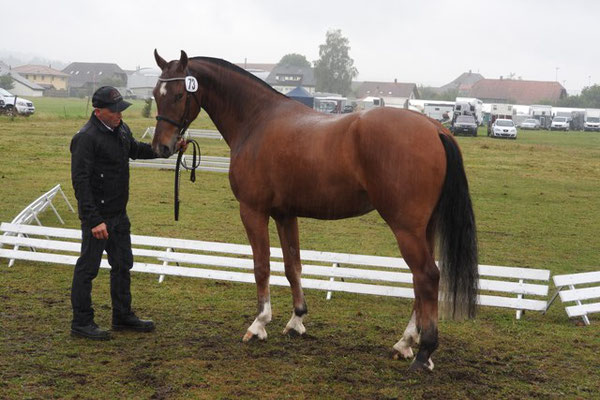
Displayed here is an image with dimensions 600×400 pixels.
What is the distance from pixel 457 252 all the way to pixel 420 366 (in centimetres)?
105

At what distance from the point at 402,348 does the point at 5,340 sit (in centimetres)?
363

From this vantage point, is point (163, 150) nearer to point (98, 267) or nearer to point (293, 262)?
point (98, 267)

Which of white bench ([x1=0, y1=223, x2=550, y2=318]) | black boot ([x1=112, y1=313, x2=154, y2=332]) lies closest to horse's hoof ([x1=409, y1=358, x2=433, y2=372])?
white bench ([x1=0, y1=223, x2=550, y2=318])

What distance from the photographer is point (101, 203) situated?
6.39 metres

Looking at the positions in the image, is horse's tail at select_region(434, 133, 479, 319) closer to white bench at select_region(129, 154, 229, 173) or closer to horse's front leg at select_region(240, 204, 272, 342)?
horse's front leg at select_region(240, 204, 272, 342)

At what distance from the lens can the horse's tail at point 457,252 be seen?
5.77m

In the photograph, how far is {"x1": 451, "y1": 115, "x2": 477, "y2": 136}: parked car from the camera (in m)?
46.9

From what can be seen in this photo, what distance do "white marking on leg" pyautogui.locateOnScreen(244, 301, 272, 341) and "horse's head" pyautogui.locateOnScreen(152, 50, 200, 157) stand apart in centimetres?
180

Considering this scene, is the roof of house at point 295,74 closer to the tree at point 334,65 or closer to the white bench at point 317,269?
the tree at point 334,65

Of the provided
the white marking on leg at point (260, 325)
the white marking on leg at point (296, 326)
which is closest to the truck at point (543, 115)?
the white marking on leg at point (296, 326)

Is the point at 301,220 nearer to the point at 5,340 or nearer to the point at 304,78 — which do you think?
the point at 5,340

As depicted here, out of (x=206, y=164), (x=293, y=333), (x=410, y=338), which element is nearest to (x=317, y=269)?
(x=293, y=333)

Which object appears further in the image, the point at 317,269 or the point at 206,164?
the point at 206,164

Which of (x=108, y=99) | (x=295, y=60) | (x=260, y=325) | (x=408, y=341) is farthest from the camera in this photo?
(x=295, y=60)
